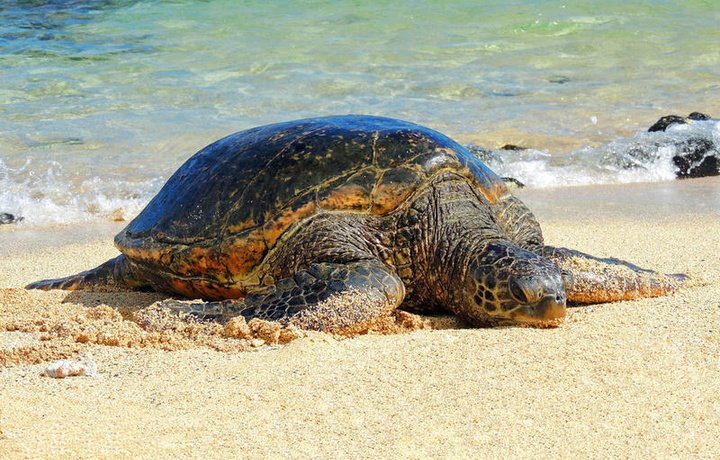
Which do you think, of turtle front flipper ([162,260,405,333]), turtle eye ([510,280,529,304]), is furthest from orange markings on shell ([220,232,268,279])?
turtle eye ([510,280,529,304])

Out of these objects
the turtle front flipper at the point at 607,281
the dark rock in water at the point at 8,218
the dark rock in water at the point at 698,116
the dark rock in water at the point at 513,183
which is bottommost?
the dark rock in water at the point at 8,218

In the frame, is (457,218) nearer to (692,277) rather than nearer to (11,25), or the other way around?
(692,277)

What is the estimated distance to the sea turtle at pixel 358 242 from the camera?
3.72 m

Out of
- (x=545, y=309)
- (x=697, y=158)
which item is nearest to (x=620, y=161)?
(x=697, y=158)

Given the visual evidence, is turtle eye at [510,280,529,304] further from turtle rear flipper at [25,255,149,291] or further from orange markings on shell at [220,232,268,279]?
turtle rear flipper at [25,255,149,291]

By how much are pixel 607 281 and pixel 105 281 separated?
125 inches

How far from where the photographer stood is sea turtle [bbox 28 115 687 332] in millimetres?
3719

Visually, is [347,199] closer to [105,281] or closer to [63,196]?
[105,281]

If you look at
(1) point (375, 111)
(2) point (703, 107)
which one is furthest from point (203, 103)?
(2) point (703, 107)

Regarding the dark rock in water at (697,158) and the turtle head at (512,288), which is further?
the dark rock in water at (697,158)

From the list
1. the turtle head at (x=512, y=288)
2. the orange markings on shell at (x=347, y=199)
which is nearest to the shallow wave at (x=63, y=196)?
the orange markings on shell at (x=347, y=199)

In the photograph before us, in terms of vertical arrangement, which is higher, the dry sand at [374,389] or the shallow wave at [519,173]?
the dry sand at [374,389]

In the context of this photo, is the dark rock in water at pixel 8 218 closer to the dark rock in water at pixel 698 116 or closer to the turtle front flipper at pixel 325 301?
the turtle front flipper at pixel 325 301

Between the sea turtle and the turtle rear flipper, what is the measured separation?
34 centimetres
